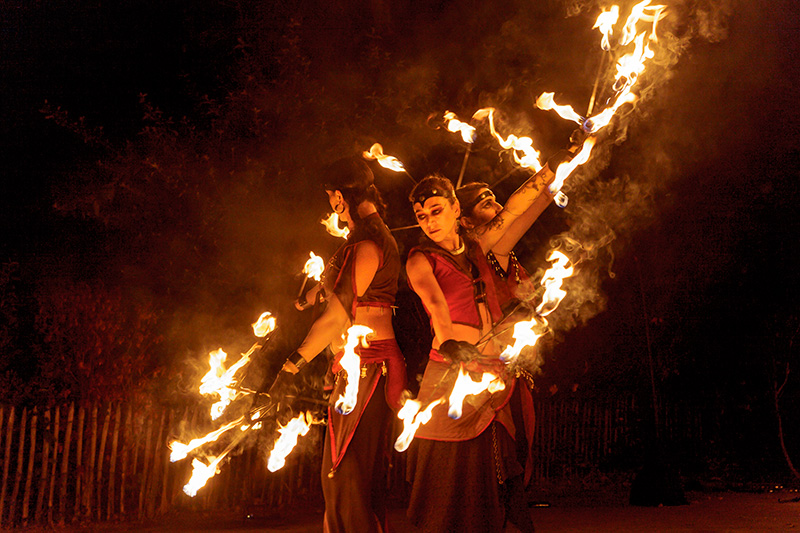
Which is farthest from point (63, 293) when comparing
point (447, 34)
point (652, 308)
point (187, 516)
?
point (652, 308)

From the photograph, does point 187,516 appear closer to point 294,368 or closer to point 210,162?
point 210,162

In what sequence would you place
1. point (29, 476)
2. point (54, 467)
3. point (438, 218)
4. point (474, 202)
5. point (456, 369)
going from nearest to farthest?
point (456, 369) → point (438, 218) → point (474, 202) → point (29, 476) → point (54, 467)

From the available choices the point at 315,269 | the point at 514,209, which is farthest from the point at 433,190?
the point at 315,269

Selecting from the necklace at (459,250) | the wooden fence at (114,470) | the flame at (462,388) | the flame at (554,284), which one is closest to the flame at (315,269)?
the necklace at (459,250)

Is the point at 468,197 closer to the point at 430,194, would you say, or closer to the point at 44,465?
the point at 430,194

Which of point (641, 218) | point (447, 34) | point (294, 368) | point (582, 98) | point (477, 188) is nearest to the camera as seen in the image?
point (294, 368)

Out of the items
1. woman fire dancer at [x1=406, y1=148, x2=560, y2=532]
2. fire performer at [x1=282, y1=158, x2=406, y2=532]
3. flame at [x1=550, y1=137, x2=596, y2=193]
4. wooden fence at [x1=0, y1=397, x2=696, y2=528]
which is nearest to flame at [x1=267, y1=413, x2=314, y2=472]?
fire performer at [x1=282, y1=158, x2=406, y2=532]

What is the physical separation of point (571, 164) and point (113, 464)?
567 centimetres

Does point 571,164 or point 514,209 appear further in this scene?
point 514,209

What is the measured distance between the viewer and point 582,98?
27.7 ft

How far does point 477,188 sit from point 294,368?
5.28ft

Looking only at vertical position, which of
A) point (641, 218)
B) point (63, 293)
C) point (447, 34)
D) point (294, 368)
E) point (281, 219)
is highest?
point (447, 34)

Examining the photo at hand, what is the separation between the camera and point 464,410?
3.94 metres

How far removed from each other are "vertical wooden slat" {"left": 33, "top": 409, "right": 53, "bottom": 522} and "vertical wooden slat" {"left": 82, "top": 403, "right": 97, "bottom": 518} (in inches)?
14.2
